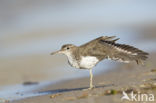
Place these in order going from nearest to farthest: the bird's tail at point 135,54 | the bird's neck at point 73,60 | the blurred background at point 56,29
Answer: the bird's tail at point 135,54, the bird's neck at point 73,60, the blurred background at point 56,29

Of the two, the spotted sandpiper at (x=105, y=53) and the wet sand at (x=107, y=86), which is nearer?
the wet sand at (x=107, y=86)

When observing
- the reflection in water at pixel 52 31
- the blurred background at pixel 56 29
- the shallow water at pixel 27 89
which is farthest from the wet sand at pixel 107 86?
the blurred background at pixel 56 29

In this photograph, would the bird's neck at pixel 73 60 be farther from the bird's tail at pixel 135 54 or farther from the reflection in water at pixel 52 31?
the reflection in water at pixel 52 31

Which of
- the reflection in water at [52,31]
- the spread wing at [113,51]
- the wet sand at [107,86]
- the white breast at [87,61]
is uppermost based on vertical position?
the reflection in water at [52,31]

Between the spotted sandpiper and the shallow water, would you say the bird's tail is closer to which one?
the spotted sandpiper

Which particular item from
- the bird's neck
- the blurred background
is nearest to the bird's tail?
the bird's neck

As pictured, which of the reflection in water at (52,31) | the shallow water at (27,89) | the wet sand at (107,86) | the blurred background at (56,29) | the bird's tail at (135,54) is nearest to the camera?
the wet sand at (107,86)
